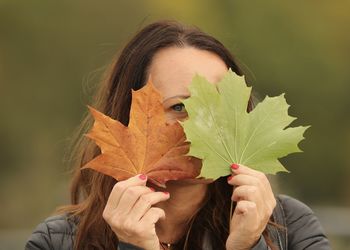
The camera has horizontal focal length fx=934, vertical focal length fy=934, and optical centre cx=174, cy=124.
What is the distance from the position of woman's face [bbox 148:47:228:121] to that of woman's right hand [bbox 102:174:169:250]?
0.31m

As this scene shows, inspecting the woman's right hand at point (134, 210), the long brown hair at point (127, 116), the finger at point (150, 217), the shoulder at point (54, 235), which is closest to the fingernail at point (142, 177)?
the woman's right hand at point (134, 210)

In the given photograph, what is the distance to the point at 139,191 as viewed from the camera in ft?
9.42

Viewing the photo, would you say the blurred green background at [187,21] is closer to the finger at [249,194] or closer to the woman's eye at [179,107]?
the woman's eye at [179,107]

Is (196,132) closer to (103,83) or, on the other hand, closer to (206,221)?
(206,221)

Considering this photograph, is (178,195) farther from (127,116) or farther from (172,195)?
(127,116)

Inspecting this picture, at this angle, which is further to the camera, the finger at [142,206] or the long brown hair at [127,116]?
the long brown hair at [127,116]

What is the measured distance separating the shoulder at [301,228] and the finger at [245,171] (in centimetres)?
62

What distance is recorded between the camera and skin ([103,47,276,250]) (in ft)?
9.45

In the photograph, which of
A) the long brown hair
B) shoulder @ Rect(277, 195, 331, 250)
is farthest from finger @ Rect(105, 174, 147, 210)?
shoulder @ Rect(277, 195, 331, 250)

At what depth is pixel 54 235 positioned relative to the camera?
349 centimetres

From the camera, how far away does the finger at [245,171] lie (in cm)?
290

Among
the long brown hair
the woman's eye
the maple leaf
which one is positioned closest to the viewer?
the maple leaf

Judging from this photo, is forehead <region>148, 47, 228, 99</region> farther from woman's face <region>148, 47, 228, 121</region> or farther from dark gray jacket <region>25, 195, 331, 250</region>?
dark gray jacket <region>25, 195, 331, 250</region>

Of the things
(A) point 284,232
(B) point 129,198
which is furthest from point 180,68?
(A) point 284,232
